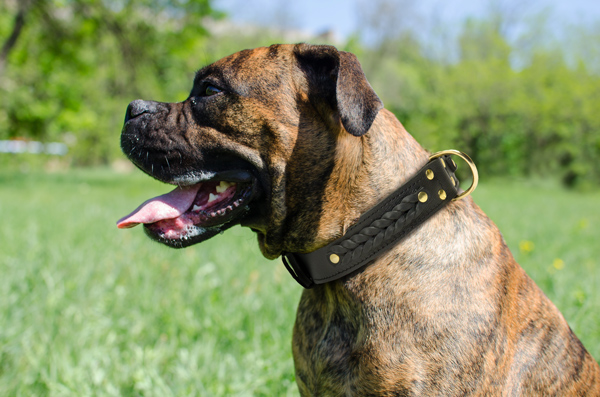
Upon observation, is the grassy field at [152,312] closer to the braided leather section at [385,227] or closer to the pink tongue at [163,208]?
the pink tongue at [163,208]

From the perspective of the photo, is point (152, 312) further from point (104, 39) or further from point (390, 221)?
point (104, 39)

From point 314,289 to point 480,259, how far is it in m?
0.72

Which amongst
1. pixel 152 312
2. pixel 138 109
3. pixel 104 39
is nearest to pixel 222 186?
pixel 138 109

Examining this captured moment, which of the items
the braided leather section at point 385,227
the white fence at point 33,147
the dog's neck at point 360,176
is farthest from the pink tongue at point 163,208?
the white fence at point 33,147

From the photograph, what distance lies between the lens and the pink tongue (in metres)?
2.25

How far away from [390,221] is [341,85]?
1.84 ft

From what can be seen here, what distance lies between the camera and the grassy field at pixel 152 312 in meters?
2.84

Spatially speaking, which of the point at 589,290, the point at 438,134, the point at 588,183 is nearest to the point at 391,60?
the point at 588,183

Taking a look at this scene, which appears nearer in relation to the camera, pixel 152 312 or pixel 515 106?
pixel 152 312

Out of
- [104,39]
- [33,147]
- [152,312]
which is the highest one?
[104,39]

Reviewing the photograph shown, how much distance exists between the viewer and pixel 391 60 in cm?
3322

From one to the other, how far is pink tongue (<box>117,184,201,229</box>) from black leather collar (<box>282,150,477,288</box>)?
72 cm

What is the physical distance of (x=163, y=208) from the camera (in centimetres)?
229

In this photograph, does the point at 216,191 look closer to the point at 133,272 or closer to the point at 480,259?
the point at 480,259
